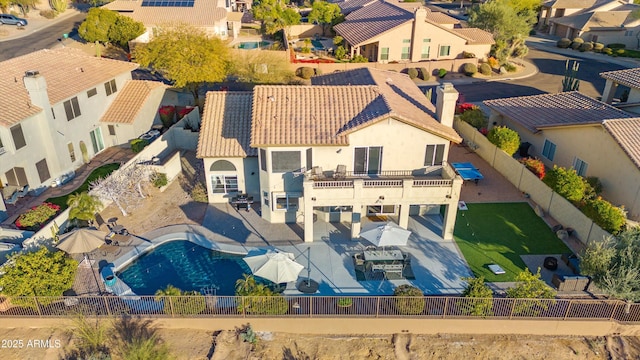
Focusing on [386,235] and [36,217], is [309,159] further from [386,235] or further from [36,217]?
[36,217]

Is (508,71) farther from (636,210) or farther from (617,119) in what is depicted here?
(636,210)

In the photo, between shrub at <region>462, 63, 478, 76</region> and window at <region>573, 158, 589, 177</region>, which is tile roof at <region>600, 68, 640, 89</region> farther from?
shrub at <region>462, 63, 478, 76</region>

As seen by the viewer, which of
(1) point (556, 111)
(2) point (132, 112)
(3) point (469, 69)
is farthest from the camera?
(3) point (469, 69)

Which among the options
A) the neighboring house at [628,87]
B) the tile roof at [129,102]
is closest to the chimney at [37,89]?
the tile roof at [129,102]

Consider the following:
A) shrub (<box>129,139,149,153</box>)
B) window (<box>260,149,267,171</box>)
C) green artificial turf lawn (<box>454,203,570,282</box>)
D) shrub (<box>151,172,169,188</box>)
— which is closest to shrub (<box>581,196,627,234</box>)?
green artificial turf lawn (<box>454,203,570,282</box>)

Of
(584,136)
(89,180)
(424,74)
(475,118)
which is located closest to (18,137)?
(89,180)

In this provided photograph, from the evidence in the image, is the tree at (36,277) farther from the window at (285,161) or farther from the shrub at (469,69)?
the shrub at (469,69)

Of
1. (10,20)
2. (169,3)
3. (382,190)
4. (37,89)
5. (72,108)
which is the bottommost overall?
(382,190)
